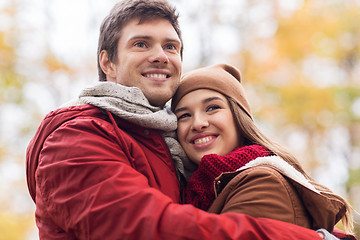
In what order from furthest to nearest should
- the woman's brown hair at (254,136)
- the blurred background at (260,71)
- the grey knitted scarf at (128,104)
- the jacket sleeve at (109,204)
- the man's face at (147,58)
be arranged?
the blurred background at (260,71)
the woman's brown hair at (254,136)
the man's face at (147,58)
the grey knitted scarf at (128,104)
the jacket sleeve at (109,204)

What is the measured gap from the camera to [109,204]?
1.85 m

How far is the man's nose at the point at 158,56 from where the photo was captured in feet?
8.97

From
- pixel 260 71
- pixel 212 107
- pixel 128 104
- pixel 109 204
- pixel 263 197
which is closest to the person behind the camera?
pixel 109 204

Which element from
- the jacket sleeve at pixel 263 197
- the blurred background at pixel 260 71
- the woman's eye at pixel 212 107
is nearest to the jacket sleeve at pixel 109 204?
the jacket sleeve at pixel 263 197

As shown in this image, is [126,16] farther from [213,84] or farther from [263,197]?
[263,197]

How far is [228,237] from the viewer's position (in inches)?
70.5

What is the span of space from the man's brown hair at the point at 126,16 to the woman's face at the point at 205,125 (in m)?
0.56

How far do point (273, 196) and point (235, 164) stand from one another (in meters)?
0.38

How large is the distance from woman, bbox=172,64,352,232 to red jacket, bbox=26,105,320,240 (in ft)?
0.62

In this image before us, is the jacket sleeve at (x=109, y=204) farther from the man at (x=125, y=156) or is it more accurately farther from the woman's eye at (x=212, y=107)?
the woman's eye at (x=212, y=107)

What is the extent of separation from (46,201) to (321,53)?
952 cm

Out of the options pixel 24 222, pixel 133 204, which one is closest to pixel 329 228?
pixel 133 204

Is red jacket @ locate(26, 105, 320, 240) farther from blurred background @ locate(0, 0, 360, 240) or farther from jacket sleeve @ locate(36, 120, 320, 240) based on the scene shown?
blurred background @ locate(0, 0, 360, 240)

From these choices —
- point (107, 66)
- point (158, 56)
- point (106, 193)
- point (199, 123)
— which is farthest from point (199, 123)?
point (106, 193)
